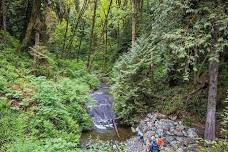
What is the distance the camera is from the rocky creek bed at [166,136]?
15.0m

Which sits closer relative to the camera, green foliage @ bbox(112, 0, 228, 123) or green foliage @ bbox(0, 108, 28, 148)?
green foliage @ bbox(0, 108, 28, 148)

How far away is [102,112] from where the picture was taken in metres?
20.9

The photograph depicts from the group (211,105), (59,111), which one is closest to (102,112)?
(59,111)

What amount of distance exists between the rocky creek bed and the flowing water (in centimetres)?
99

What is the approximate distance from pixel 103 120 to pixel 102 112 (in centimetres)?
96

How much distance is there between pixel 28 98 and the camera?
48.8ft

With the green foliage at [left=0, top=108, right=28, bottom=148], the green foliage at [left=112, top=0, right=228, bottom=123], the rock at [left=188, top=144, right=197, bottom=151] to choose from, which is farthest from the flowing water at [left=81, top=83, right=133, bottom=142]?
the green foliage at [left=0, top=108, right=28, bottom=148]

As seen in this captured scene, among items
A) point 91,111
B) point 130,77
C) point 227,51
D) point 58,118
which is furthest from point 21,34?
point 227,51

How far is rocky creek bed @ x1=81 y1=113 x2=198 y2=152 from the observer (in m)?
15.0

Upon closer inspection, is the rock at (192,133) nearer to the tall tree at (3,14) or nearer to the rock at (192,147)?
the rock at (192,147)

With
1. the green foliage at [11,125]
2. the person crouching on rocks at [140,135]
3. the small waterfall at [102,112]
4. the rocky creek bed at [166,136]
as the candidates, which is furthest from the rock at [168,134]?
the green foliage at [11,125]

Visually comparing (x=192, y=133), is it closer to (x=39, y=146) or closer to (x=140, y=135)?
(x=140, y=135)

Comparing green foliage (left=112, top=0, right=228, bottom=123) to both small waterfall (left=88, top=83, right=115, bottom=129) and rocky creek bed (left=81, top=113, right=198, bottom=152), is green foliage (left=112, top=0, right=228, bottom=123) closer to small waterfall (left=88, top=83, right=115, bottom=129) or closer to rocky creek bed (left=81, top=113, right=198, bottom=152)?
small waterfall (left=88, top=83, right=115, bottom=129)

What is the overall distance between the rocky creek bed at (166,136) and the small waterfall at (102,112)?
9.18 feet
